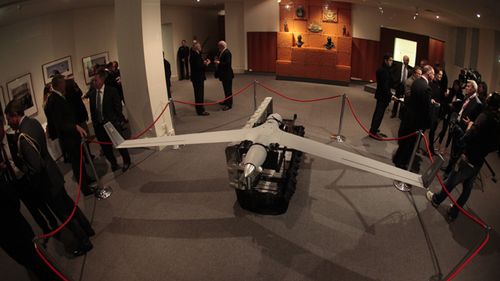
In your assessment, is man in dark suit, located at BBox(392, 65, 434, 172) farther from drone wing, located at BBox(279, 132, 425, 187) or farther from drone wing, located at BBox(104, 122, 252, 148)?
drone wing, located at BBox(104, 122, 252, 148)

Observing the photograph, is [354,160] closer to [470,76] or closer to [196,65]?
[470,76]

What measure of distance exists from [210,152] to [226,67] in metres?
3.08

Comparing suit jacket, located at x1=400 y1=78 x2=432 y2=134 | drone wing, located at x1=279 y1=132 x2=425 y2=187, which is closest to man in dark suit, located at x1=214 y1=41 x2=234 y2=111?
suit jacket, located at x1=400 y1=78 x2=432 y2=134

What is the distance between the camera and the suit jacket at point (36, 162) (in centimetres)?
418

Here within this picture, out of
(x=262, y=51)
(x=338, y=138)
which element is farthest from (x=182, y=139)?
(x=262, y=51)

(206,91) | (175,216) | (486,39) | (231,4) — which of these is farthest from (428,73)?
(231,4)

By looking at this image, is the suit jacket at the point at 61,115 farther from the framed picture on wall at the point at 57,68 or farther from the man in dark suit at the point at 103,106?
the framed picture on wall at the point at 57,68

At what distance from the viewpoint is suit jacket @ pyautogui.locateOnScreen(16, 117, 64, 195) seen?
4.18 m

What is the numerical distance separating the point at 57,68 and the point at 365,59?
29.2ft

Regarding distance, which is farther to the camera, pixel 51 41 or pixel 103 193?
pixel 51 41

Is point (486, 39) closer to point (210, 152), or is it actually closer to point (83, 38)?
point (210, 152)

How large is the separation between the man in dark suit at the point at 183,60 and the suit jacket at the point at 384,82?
6958mm

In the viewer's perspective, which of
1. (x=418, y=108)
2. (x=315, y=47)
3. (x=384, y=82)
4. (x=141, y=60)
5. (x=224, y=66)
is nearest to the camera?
(x=418, y=108)

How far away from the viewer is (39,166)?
4.24 meters
